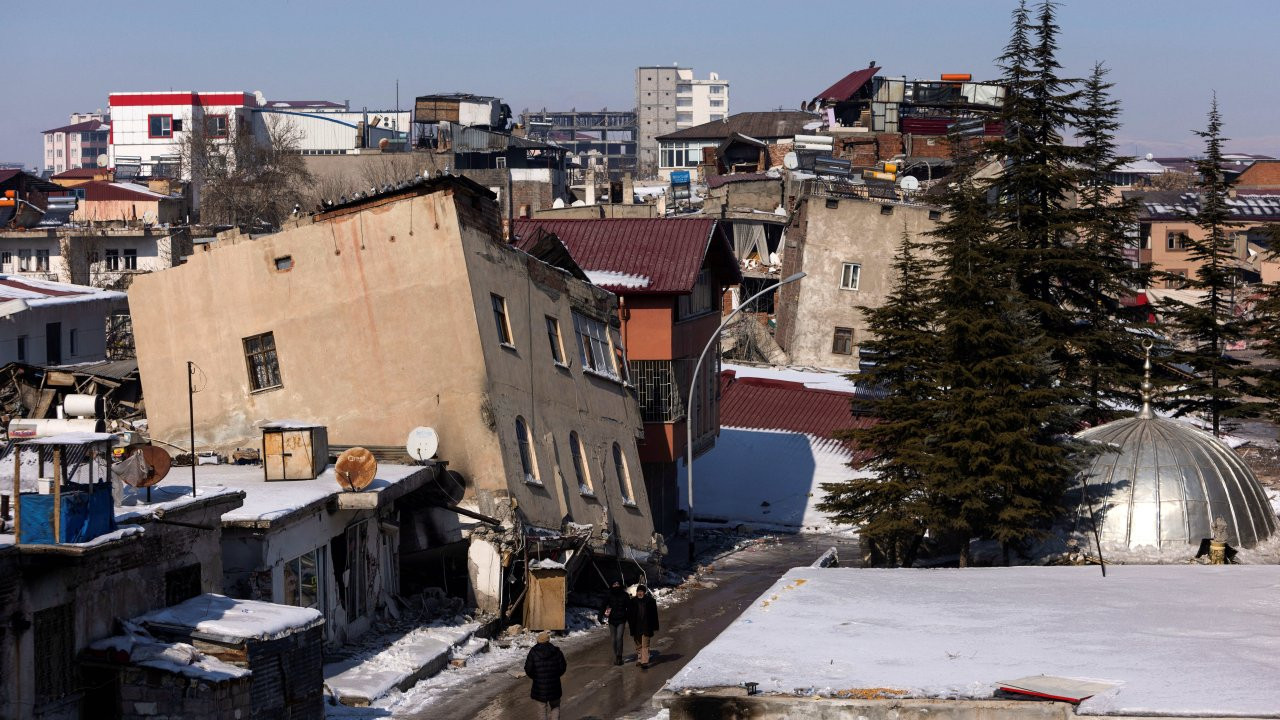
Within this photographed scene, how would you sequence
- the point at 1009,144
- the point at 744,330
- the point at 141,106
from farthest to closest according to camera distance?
the point at 141,106
the point at 744,330
the point at 1009,144

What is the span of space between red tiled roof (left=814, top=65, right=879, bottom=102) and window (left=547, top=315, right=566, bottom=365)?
270 ft

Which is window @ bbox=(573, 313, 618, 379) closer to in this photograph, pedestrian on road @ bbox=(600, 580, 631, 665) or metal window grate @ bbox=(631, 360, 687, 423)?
metal window grate @ bbox=(631, 360, 687, 423)

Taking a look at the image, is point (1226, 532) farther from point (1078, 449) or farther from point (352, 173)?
point (352, 173)

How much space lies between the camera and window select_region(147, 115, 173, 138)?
139 metres

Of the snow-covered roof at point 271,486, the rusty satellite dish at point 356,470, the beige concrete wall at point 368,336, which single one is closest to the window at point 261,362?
the beige concrete wall at point 368,336

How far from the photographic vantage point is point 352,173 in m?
115

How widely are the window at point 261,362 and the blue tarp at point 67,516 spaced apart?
471 inches

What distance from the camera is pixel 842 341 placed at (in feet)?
234

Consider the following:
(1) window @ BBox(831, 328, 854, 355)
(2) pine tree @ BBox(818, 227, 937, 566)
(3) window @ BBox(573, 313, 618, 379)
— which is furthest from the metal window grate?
(1) window @ BBox(831, 328, 854, 355)

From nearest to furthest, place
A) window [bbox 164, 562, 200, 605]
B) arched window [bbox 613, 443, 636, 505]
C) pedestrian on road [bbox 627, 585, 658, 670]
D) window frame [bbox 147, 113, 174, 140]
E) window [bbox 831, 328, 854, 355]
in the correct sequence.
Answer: window [bbox 164, 562, 200, 605] → pedestrian on road [bbox 627, 585, 658, 670] → arched window [bbox 613, 443, 636, 505] → window [bbox 831, 328, 854, 355] → window frame [bbox 147, 113, 174, 140]

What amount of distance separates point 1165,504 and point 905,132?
72612 mm

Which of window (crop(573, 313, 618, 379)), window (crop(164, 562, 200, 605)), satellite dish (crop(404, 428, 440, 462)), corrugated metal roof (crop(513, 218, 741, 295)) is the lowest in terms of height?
window (crop(164, 562, 200, 605))

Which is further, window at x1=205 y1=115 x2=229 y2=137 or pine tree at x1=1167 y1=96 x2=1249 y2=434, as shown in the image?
window at x1=205 y1=115 x2=229 y2=137

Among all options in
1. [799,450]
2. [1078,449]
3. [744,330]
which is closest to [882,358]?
[1078,449]
